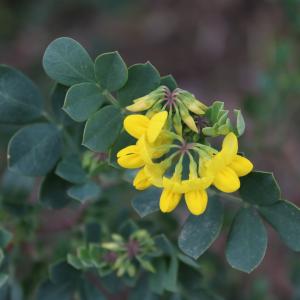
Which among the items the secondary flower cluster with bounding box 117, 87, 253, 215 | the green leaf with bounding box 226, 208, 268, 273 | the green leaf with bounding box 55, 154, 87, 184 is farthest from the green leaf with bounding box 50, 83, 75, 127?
the green leaf with bounding box 226, 208, 268, 273

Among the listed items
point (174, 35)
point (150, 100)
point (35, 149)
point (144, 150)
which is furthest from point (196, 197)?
point (174, 35)

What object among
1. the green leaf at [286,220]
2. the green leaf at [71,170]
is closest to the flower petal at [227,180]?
the green leaf at [286,220]

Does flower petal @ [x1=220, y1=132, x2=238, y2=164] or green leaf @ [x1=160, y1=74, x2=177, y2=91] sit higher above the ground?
green leaf @ [x1=160, y1=74, x2=177, y2=91]

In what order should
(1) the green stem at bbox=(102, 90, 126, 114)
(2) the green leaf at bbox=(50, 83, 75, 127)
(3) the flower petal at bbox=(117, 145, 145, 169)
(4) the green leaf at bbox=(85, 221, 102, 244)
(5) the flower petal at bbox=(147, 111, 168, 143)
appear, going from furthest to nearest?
(4) the green leaf at bbox=(85, 221, 102, 244) → (2) the green leaf at bbox=(50, 83, 75, 127) → (1) the green stem at bbox=(102, 90, 126, 114) → (3) the flower petal at bbox=(117, 145, 145, 169) → (5) the flower petal at bbox=(147, 111, 168, 143)

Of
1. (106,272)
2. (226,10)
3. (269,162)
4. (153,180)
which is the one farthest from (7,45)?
(153,180)

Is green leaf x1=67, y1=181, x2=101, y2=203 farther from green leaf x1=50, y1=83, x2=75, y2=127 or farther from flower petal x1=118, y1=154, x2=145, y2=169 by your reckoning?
flower petal x1=118, y1=154, x2=145, y2=169

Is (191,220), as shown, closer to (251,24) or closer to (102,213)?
(102,213)
